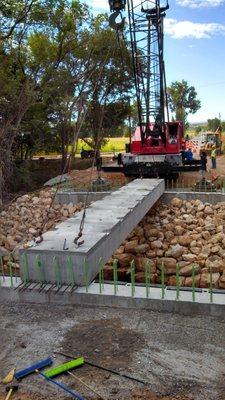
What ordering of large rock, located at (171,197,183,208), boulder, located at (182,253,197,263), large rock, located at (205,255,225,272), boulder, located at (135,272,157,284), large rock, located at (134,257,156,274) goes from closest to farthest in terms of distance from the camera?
large rock, located at (205,255,225,272) < boulder, located at (135,272,157,284) < boulder, located at (182,253,197,263) < large rock, located at (134,257,156,274) < large rock, located at (171,197,183,208)

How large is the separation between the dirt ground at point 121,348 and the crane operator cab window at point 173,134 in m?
13.7

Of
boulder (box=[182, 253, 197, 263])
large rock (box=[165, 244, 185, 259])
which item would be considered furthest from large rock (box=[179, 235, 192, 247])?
boulder (box=[182, 253, 197, 263])

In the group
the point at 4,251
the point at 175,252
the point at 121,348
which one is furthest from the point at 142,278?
the point at 121,348

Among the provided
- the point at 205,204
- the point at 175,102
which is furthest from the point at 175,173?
the point at 175,102

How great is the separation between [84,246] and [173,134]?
1312 centimetres

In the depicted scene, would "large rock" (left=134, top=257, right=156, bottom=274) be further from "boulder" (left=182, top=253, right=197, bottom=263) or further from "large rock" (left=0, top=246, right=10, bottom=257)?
"large rock" (left=0, top=246, right=10, bottom=257)

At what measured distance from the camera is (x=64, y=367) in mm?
4262

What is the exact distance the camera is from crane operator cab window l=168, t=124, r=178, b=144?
18344 mm

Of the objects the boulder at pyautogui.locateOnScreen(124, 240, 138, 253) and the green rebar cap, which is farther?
the boulder at pyautogui.locateOnScreen(124, 240, 138, 253)

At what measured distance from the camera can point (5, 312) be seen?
566 cm

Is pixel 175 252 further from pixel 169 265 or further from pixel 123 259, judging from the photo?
pixel 123 259

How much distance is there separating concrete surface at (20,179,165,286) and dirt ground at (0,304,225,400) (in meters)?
0.57

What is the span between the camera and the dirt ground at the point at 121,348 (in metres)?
4.03

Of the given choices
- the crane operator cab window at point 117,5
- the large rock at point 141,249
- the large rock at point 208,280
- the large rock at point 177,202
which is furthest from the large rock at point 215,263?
the crane operator cab window at point 117,5
